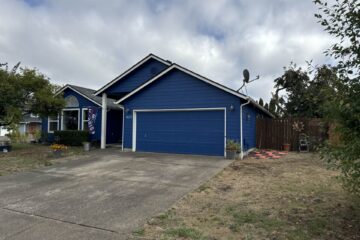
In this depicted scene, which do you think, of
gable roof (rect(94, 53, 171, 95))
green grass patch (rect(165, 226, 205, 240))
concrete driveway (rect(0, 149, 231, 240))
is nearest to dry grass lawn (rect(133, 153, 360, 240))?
green grass patch (rect(165, 226, 205, 240))

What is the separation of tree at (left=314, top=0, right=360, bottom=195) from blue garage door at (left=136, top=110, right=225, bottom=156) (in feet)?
27.4

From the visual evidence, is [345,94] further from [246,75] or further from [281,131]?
[246,75]

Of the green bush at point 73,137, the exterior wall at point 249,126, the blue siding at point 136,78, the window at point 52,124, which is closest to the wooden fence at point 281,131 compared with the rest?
the exterior wall at point 249,126

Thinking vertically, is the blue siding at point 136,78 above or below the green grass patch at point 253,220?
above

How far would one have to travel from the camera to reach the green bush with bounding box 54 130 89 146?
55.0 ft

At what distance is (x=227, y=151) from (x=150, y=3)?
680 cm

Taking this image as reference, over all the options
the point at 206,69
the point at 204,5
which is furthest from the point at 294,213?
the point at 206,69

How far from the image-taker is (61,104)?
1550cm

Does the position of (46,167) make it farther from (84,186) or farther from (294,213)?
(294,213)

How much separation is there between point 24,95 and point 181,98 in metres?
7.92

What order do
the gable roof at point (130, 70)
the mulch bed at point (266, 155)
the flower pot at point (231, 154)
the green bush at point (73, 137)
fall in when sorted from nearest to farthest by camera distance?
the flower pot at point (231, 154), the mulch bed at point (266, 155), the gable roof at point (130, 70), the green bush at point (73, 137)

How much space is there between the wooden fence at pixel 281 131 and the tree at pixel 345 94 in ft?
39.4

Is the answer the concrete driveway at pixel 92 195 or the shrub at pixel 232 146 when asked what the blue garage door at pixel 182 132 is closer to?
the shrub at pixel 232 146

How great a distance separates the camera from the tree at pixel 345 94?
384 cm
